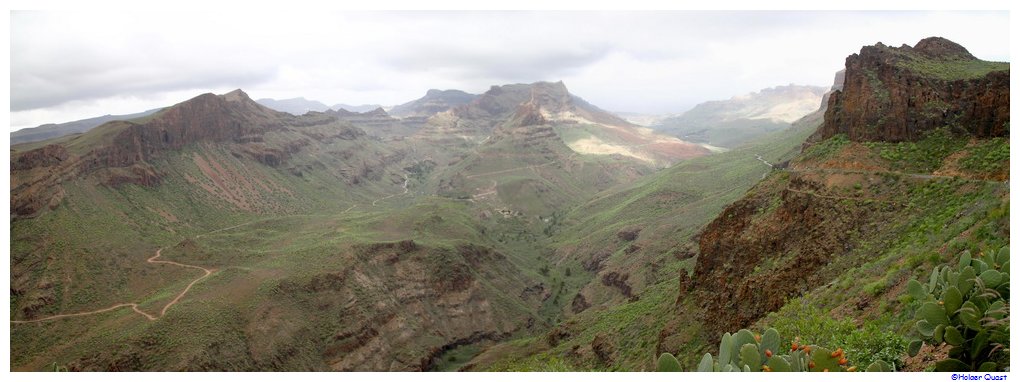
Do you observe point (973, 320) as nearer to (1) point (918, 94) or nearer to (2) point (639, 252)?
(1) point (918, 94)

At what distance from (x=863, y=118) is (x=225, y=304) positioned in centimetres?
6079

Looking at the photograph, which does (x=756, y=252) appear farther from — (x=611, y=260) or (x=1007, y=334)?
(x=611, y=260)

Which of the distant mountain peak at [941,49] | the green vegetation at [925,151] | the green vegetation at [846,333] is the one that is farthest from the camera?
the distant mountain peak at [941,49]

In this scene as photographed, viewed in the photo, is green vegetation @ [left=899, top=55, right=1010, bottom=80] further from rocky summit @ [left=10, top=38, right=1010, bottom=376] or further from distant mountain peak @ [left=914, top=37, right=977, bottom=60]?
distant mountain peak @ [left=914, top=37, right=977, bottom=60]

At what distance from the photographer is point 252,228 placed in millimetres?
100250

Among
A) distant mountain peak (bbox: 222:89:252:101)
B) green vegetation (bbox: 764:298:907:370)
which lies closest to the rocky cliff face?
green vegetation (bbox: 764:298:907:370)

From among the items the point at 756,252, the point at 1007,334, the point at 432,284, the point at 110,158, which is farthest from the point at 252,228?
the point at 1007,334

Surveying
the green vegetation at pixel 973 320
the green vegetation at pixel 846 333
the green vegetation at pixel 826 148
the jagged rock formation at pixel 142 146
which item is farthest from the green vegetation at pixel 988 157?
the jagged rock formation at pixel 142 146

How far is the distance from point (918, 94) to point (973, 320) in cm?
3395

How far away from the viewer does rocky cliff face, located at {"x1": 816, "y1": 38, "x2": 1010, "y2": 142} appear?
33.2m

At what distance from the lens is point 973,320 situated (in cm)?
962

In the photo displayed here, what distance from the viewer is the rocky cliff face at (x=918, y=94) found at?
33.2 meters

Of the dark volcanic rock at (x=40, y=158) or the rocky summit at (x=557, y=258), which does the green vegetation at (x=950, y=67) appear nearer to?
the rocky summit at (x=557, y=258)

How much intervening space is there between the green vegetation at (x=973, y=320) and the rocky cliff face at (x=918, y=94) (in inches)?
1098
